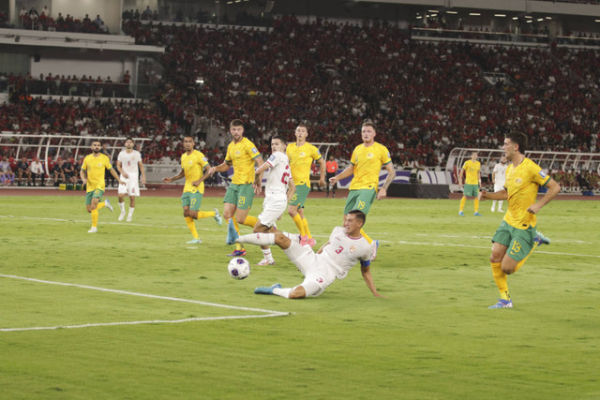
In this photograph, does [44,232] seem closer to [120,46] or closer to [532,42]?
[120,46]

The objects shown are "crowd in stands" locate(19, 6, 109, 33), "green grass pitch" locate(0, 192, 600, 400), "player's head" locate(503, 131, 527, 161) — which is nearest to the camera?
"green grass pitch" locate(0, 192, 600, 400)

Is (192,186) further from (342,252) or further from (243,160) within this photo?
(342,252)

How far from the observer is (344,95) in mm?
66562

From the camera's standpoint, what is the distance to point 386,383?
7.49m

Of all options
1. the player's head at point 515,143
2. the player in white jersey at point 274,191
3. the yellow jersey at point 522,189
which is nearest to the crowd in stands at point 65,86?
the player in white jersey at point 274,191

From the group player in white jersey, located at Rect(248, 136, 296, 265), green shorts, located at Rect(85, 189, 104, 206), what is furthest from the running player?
green shorts, located at Rect(85, 189, 104, 206)

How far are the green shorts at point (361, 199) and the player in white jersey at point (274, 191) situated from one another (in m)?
1.13

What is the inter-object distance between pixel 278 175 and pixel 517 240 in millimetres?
6196

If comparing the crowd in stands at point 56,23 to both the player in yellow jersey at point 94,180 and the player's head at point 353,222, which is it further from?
the player's head at point 353,222

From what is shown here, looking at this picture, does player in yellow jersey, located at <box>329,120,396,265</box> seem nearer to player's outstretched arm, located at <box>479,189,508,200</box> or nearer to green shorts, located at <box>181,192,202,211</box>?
player's outstretched arm, located at <box>479,189,508,200</box>

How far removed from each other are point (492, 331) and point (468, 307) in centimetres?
178

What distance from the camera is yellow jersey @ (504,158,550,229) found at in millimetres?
11719

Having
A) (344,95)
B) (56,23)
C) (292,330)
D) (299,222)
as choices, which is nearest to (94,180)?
(299,222)

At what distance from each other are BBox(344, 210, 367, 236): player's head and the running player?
4458 mm
